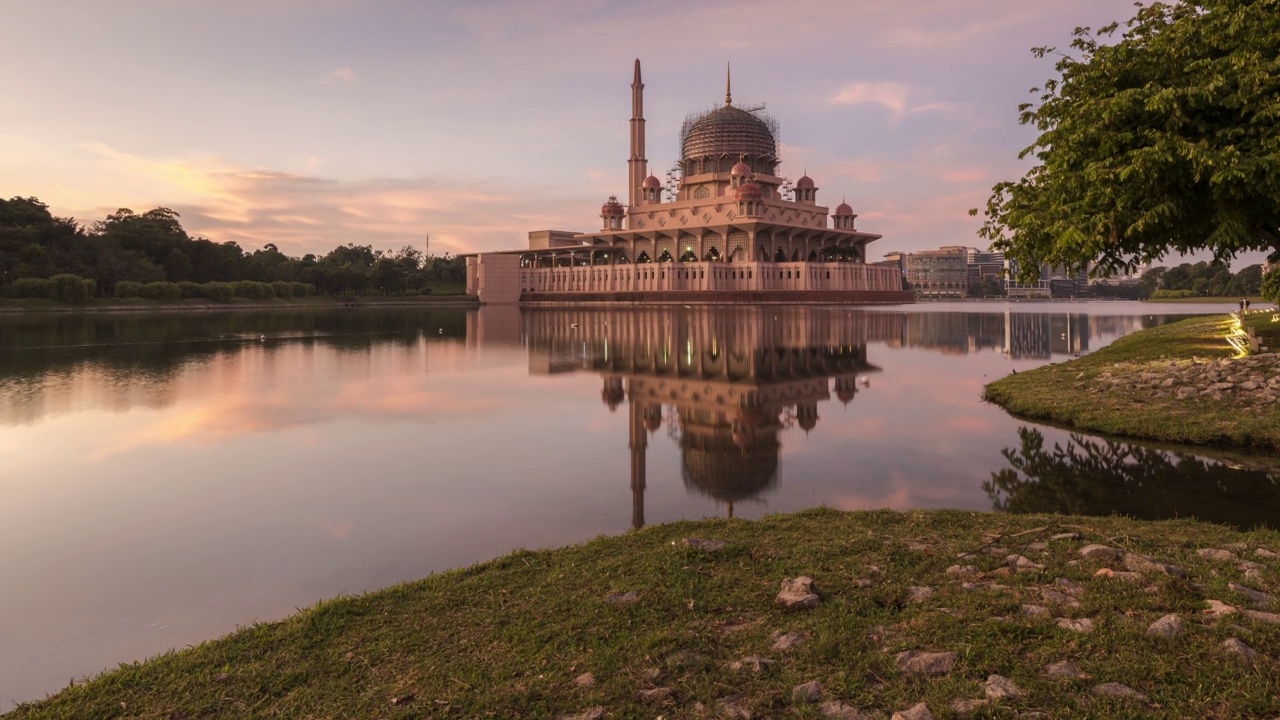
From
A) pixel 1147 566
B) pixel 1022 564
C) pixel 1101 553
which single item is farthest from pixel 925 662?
pixel 1101 553

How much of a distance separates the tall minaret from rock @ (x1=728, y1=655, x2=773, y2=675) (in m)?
126

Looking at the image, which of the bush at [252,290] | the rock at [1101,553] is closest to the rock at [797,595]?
the rock at [1101,553]

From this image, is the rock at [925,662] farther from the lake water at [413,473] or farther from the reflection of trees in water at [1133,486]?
the reflection of trees in water at [1133,486]

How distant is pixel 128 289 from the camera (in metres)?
97.9

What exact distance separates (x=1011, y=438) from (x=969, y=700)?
470 inches

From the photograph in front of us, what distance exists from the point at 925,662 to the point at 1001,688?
1.76ft

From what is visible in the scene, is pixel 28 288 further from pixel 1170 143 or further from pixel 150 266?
pixel 1170 143

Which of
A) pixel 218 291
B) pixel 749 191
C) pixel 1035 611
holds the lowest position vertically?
pixel 1035 611

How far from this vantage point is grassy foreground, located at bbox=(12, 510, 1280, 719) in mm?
4965

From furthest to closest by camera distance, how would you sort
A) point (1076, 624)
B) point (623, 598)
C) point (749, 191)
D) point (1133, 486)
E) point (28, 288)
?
point (749, 191) → point (28, 288) → point (1133, 486) → point (623, 598) → point (1076, 624)

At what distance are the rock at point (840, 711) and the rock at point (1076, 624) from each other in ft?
6.85

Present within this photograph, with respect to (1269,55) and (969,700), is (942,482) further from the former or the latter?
(1269,55)

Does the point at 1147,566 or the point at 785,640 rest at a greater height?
the point at 1147,566

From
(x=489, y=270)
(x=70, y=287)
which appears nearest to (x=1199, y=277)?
(x=489, y=270)
